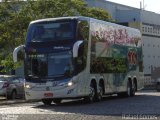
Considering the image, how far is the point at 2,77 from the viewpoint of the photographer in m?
34.7

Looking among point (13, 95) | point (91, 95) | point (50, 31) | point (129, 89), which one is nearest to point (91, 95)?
point (91, 95)

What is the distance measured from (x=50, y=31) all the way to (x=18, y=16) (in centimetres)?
1370

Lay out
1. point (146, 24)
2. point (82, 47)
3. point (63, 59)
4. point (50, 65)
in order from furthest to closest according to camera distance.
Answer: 1. point (146, 24)
2. point (82, 47)
3. point (50, 65)
4. point (63, 59)

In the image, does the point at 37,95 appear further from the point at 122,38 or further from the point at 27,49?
the point at 122,38

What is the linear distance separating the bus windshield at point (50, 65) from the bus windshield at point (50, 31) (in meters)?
0.80

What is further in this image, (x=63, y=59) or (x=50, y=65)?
(x=50, y=65)

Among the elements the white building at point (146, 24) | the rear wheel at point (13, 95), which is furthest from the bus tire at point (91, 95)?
the white building at point (146, 24)

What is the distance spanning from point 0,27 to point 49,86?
15.1m

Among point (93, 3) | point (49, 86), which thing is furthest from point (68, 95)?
point (93, 3)

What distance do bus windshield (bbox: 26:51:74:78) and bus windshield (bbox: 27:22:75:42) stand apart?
795mm

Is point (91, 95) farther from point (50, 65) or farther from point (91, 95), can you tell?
point (50, 65)

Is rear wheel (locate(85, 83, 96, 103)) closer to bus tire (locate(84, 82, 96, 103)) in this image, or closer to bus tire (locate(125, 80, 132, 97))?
bus tire (locate(84, 82, 96, 103))

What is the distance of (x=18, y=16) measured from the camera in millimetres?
38344

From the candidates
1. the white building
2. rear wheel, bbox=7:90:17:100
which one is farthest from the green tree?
the white building
